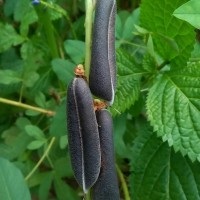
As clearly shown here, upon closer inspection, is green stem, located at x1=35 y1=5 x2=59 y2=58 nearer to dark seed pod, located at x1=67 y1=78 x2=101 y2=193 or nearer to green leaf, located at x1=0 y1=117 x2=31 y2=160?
green leaf, located at x1=0 y1=117 x2=31 y2=160

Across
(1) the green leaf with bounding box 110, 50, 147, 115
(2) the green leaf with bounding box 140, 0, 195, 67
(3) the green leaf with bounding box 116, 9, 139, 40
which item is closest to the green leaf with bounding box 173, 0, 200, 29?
(2) the green leaf with bounding box 140, 0, 195, 67

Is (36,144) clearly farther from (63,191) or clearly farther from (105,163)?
(105,163)

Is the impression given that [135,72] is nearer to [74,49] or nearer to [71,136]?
[74,49]

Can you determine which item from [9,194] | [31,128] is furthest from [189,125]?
[31,128]

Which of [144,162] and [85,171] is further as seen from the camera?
Result: [144,162]

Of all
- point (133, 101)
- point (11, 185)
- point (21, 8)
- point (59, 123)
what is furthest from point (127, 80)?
point (21, 8)

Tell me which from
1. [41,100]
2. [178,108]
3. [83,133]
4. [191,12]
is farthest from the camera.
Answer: [41,100]

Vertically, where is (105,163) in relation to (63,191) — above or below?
above
